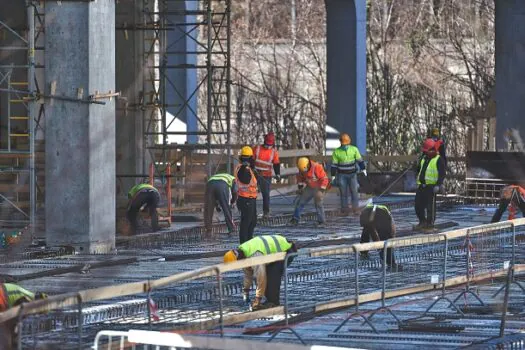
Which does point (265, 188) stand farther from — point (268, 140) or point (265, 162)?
point (268, 140)

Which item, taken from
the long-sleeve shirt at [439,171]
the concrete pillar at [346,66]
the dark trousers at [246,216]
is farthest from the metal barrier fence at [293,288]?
the concrete pillar at [346,66]

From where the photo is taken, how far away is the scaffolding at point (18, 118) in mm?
23766

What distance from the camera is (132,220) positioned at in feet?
81.4

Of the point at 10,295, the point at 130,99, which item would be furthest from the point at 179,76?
the point at 10,295

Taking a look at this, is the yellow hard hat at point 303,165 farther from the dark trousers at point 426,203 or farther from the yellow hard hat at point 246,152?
the yellow hard hat at point 246,152

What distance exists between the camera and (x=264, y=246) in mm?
15414

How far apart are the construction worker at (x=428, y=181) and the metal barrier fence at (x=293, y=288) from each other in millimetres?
3567

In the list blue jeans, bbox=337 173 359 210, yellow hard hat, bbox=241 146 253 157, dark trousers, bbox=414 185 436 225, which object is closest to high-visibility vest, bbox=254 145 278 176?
blue jeans, bbox=337 173 359 210

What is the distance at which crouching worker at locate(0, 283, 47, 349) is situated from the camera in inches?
460

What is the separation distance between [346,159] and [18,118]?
672 cm

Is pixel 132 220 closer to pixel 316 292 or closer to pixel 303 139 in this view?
pixel 316 292

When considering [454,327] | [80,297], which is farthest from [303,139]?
[80,297]

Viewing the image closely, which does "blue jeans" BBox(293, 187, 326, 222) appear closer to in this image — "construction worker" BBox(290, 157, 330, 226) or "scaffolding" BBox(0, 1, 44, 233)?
"construction worker" BBox(290, 157, 330, 226)

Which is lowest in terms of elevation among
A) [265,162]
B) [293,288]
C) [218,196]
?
[293,288]
